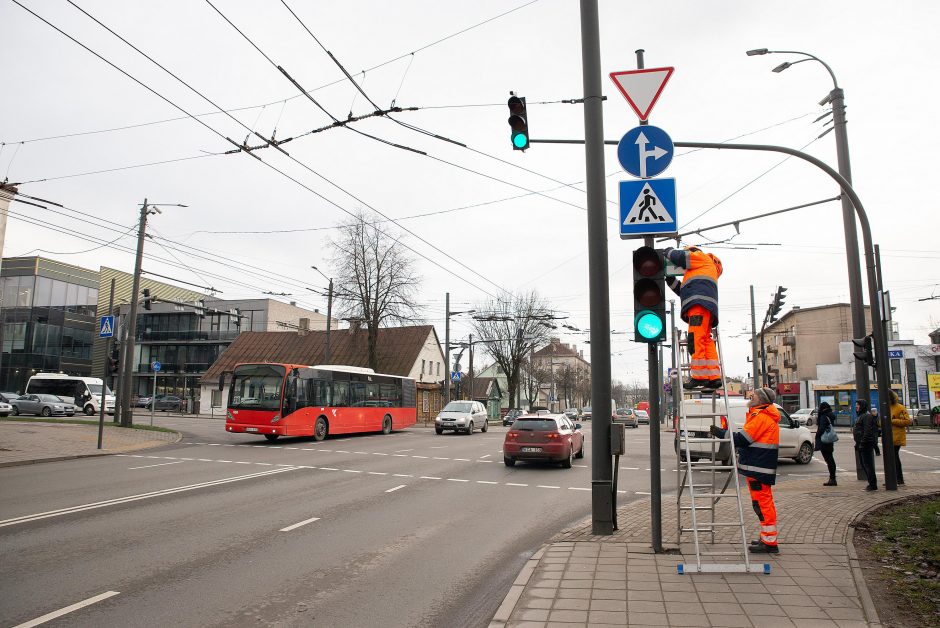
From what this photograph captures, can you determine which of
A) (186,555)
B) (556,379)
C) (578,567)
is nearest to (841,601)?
(578,567)

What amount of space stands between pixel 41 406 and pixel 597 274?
136 feet

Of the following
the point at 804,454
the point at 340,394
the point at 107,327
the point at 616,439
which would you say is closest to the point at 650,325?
the point at 616,439

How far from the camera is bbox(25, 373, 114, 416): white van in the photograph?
41.4 m

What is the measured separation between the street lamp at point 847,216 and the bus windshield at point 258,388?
16.9 meters

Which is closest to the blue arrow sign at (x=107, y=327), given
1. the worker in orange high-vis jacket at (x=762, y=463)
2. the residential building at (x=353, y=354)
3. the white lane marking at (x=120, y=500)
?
the white lane marking at (x=120, y=500)

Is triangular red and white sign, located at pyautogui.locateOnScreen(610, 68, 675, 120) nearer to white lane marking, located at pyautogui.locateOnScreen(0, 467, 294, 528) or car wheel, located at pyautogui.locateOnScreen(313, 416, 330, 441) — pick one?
white lane marking, located at pyautogui.locateOnScreen(0, 467, 294, 528)

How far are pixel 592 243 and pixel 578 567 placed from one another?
367 centimetres

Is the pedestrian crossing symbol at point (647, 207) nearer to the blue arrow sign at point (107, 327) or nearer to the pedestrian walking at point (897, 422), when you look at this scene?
the pedestrian walking at point (897, 422)

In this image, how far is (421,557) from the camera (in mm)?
6711

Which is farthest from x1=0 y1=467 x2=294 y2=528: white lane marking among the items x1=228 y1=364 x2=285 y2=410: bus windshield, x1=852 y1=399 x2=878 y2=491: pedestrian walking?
x1=852 y1=399 x2=878 y2=491: pedestrian walking

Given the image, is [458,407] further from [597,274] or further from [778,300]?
[597,274]

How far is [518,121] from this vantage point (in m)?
8.11

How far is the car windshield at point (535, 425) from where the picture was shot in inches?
606

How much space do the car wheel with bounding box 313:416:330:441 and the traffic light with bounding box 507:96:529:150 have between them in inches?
679
